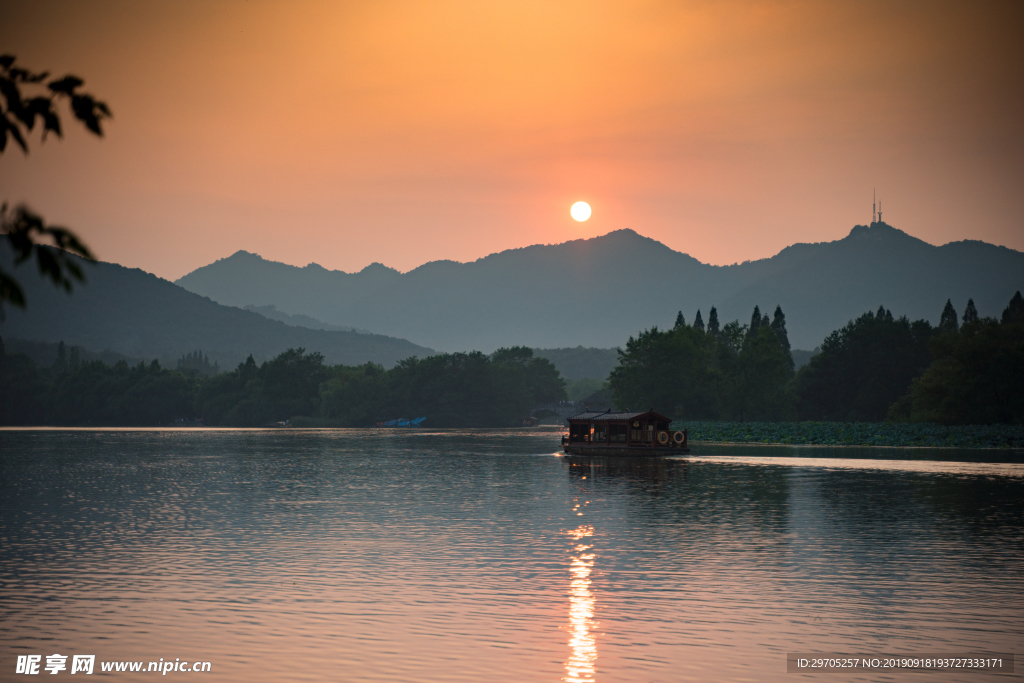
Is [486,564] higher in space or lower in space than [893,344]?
lower

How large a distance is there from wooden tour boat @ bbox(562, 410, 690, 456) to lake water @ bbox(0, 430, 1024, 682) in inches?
1758

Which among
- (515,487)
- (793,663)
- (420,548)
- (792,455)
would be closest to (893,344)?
(792,455)

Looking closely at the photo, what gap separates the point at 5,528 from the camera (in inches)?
1681

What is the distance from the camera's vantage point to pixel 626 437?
11406 cm

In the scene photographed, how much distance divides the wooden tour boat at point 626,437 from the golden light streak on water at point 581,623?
75.4 metres

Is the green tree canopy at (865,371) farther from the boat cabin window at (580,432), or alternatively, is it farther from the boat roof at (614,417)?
the boat cabin window at (580,432)

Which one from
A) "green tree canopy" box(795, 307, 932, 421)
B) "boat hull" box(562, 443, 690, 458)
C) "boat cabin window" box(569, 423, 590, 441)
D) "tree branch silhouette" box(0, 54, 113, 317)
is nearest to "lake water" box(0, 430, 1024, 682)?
"tree branch silhouette" box(0, 54, 113, 317)

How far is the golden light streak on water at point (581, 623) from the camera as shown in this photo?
62.4 feet

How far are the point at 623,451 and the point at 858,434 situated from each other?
171ft

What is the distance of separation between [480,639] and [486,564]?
11.0m

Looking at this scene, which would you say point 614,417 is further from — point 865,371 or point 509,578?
point 509,578

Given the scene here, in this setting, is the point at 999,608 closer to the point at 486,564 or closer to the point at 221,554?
the point at 486,564

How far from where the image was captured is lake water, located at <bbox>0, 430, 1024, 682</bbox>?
2053 centimetres

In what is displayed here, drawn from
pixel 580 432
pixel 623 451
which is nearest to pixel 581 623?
pixel 623 451
